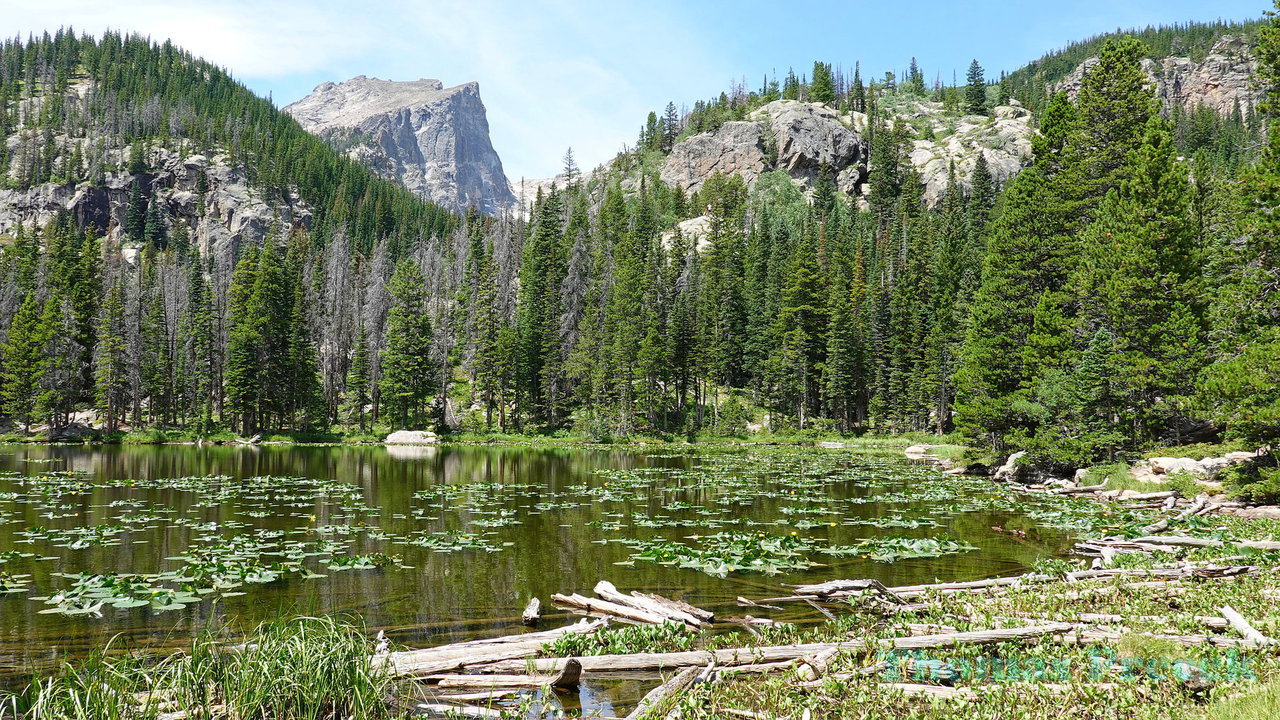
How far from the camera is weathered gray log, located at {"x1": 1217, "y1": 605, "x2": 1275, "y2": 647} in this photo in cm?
705

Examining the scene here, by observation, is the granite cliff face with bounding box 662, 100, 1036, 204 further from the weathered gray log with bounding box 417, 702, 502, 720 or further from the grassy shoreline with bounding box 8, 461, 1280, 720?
the weathered gray log with bounding box 417, 702, 502, 720

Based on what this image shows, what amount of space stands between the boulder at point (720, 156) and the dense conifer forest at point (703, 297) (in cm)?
739

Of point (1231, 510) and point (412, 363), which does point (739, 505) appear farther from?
point (412, 363)

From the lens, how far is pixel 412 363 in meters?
67.4

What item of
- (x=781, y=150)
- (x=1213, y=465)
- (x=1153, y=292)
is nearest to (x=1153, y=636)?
(x=1213, y=465)

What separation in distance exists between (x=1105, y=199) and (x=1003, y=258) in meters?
5.51

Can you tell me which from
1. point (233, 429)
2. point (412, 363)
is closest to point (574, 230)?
point (412, 363)

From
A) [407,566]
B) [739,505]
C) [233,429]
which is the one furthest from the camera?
[233,429]

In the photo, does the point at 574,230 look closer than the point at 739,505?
No

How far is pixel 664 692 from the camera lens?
657cm

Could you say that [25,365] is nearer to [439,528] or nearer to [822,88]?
[439,528]

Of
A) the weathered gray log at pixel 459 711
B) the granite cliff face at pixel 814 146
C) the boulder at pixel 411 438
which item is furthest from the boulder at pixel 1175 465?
the granite cliff face at pixel 814 146

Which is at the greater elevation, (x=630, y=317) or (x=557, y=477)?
(x=630, y=317)

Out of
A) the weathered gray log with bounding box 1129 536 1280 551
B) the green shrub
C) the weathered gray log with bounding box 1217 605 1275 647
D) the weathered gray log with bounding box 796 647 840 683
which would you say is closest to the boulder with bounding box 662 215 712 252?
the green shrub
